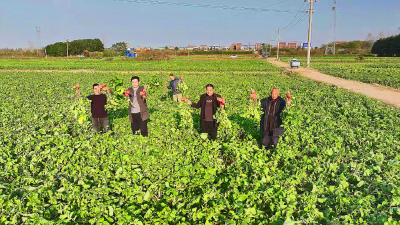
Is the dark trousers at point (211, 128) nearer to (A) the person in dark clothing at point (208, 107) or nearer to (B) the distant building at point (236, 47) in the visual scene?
(A) the person in dark clothing at point (208, 107)

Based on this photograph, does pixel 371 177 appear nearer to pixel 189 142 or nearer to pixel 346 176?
pixel 346 176

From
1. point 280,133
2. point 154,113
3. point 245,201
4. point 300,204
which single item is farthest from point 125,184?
point 154,113

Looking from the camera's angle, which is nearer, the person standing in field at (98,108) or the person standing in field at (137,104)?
the person standing in field at (137,104)

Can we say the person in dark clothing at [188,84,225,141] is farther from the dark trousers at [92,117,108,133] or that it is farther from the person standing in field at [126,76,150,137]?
the dark trousers at [92,117,108,133]

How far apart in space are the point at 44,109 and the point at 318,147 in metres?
9.64

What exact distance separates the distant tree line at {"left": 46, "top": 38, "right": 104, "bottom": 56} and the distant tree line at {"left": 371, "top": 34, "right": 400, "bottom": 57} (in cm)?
10053

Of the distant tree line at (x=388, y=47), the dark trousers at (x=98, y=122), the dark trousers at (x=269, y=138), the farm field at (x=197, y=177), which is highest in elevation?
the distant tree line at (x=388, y=47)

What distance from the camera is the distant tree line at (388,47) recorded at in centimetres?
7219

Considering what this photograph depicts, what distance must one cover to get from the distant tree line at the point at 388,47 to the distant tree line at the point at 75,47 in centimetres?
10053

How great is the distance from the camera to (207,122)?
6820mm

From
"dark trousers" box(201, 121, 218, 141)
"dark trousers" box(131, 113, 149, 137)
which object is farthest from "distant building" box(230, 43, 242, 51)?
"dark trousers" box(131, 113, 149, 137)

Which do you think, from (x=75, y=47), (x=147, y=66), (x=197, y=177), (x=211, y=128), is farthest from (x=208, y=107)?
(x=75, y=47)

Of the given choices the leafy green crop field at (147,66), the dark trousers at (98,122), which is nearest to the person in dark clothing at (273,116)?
the dark trousers at (98,122)

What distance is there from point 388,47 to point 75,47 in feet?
347
